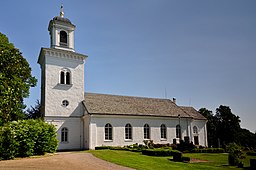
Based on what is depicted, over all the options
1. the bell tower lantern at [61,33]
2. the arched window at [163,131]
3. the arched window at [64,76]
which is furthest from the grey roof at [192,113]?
the bell tower lantern at [61,33]

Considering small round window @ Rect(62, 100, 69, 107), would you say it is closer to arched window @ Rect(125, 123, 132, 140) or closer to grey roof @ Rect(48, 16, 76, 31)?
arched window @ Rect(125, 123, 132, 140)

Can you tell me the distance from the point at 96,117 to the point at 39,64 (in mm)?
12026

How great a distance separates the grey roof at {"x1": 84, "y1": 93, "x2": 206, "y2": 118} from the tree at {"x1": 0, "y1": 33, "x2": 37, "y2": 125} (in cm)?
762

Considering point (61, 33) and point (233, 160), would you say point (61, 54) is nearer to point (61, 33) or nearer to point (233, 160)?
point (61, 33)

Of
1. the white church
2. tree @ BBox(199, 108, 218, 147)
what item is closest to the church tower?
the white church

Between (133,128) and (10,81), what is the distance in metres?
17.5

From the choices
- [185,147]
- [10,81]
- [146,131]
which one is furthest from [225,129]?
[10,81]

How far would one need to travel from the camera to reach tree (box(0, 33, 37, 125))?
13555 mm

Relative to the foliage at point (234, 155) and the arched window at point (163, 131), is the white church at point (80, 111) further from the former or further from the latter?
the foliage at point (234, 155)

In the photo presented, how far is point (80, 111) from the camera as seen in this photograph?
30.0 m

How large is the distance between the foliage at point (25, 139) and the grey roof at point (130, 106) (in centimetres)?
812

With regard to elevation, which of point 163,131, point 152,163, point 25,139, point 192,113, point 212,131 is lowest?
point 212,131

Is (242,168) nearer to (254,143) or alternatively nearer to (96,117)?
(96,117)

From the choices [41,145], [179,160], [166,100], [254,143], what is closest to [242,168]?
[179,160]
